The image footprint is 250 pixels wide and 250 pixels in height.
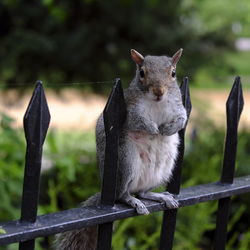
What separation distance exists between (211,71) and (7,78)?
1815 mm

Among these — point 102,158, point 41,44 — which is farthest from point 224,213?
point 41,44

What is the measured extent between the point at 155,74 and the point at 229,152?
1.24 feet

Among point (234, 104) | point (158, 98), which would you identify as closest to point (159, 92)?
point (158, 98)

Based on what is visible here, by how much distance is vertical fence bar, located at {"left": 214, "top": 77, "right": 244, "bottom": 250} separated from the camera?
1.72 meters

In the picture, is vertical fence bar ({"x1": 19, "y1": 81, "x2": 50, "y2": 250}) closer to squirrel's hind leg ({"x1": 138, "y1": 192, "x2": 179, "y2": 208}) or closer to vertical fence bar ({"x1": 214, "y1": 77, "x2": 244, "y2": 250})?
squirrel's hind leg ({"x1": 138, "y1": 192, "x2": 179, "y2": 208})

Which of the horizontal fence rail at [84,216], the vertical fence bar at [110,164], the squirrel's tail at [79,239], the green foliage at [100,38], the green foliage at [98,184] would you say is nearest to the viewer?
the horizontal fence rail at [84,216]

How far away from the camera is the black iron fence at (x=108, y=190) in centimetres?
127

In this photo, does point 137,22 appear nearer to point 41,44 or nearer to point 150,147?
point 41,44

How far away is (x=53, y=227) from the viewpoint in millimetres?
1287

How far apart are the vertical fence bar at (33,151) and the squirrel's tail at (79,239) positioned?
0.93 ft

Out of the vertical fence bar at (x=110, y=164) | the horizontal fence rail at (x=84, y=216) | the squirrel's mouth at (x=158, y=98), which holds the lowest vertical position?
the horizontal fence rail at (x=84, y=216)

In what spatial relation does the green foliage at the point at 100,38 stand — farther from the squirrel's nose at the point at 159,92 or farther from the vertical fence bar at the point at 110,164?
the vertical fence bar at the point at 110,164

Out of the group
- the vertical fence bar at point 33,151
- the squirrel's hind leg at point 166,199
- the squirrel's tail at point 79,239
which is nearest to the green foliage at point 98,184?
the squirrel's tail at point 79,239

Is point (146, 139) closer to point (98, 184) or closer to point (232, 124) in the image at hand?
point (232, 124)
